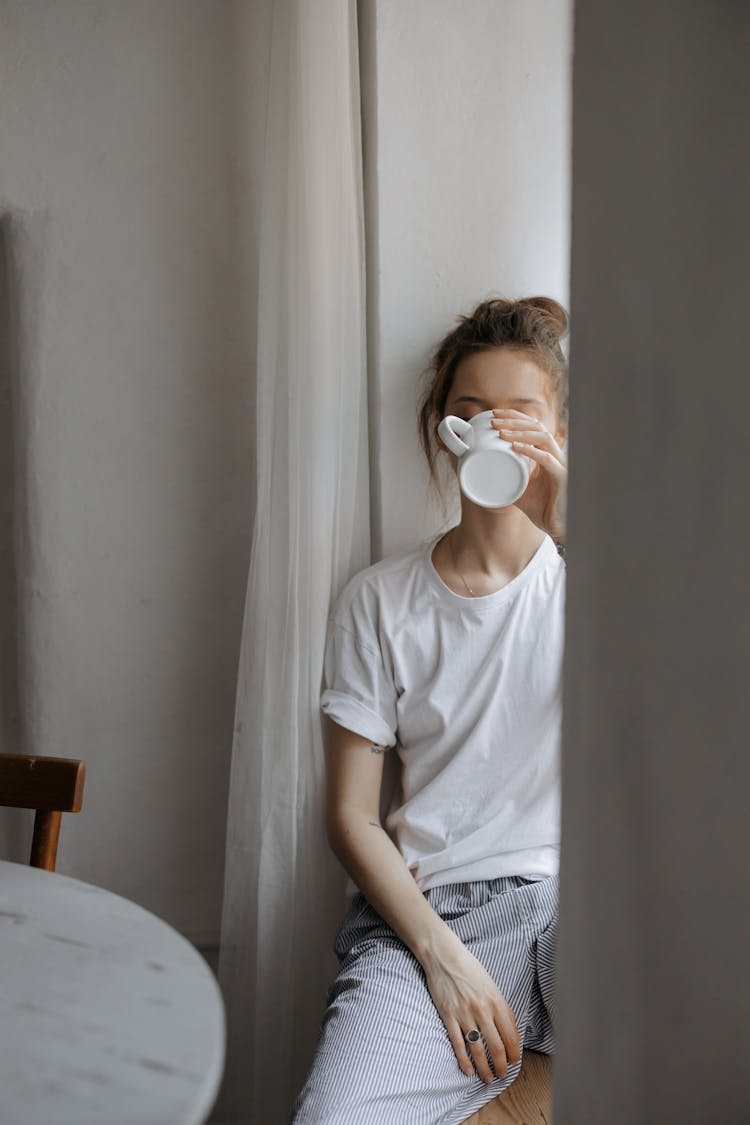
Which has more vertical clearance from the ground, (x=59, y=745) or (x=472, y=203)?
(x=472, y=203)

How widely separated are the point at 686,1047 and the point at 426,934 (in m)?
1.21

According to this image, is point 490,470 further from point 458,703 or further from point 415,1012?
point 415,1012

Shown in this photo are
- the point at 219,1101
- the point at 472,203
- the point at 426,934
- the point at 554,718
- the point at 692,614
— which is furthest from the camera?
the point at 219,1101

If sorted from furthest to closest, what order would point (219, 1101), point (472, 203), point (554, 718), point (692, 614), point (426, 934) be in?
point (219, 1101) < point (472, 203) < point (554, 718) < point (426, 934) < point (692, 614)

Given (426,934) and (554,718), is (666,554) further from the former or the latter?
(554,718)

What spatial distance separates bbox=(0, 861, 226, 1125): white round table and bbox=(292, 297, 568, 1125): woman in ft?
Result: 1.87

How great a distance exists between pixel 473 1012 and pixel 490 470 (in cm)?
85

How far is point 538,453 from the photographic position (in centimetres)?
169

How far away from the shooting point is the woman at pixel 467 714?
5.24 ft

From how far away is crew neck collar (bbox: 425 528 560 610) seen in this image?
1.81 metres

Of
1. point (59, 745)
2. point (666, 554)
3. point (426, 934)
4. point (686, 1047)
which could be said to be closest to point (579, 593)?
point (666, 554)

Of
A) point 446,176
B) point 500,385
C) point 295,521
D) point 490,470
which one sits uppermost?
point 446,176

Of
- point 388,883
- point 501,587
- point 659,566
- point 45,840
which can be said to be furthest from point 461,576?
point 659,566

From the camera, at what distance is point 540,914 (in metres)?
1.62
